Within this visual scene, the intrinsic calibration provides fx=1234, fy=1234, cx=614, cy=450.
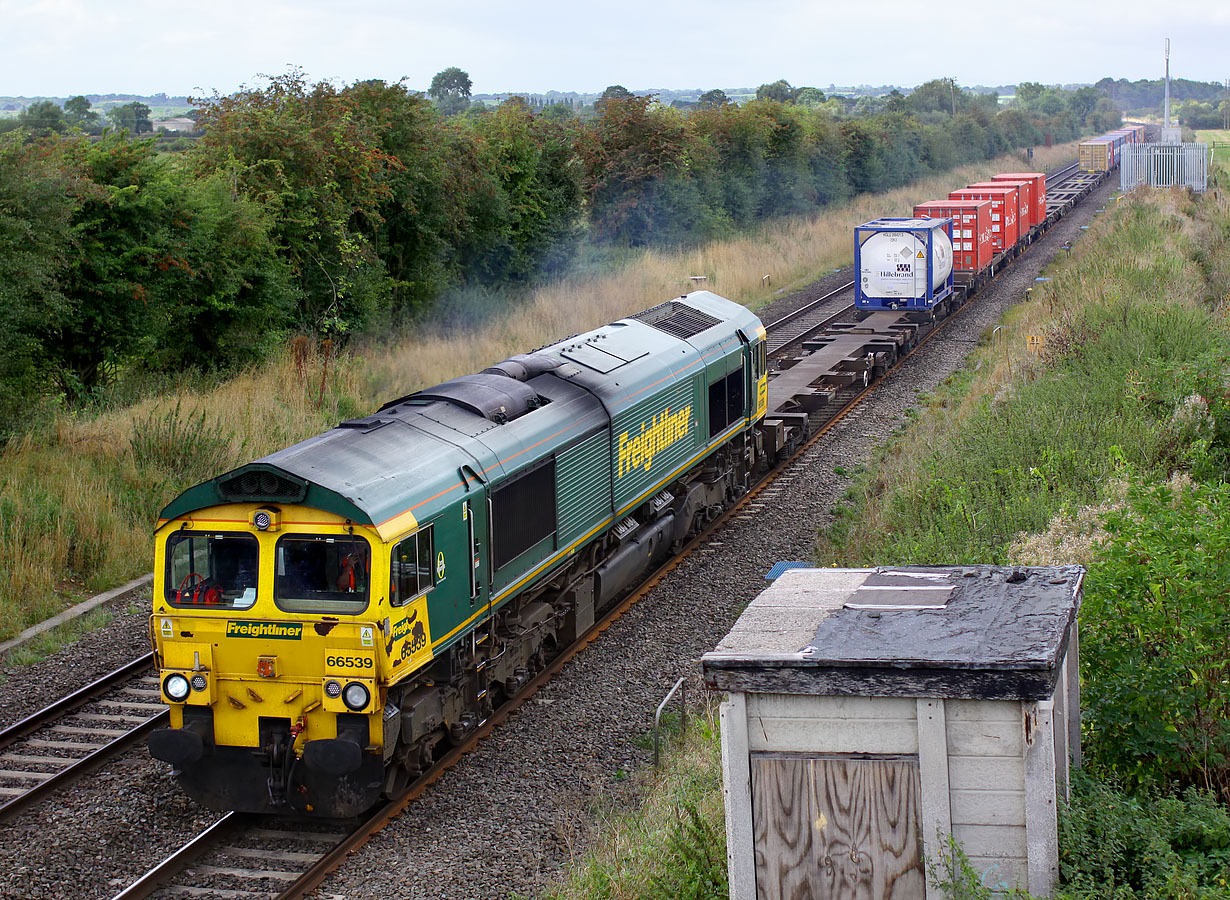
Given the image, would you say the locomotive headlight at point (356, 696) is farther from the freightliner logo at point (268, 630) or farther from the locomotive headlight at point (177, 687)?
the locomotive headlight at point (177, 687)

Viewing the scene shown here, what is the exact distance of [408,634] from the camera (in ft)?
29.8

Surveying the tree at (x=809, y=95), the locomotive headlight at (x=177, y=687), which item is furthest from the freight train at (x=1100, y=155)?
the locomotive headlight at (x=177, y=687)

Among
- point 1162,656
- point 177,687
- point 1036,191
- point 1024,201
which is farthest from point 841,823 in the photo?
point 1036,191

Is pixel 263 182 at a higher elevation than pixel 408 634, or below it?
higher

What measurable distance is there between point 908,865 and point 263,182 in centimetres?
2145

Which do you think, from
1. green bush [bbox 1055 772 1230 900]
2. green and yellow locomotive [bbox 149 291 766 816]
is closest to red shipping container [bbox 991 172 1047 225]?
green and yellow locomotive [bbox 149 291 766 816]

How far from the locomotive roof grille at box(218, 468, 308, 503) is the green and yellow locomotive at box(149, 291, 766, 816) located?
0.05ft

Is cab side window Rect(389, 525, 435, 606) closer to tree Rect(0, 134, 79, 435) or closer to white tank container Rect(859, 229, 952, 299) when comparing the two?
tree Rect(0, 134, 79, 435)

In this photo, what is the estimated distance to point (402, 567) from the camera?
29.7ft

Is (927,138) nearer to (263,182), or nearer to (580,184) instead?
(580,184)

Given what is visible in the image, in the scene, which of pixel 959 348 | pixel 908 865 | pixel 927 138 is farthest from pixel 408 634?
pixel 927 138

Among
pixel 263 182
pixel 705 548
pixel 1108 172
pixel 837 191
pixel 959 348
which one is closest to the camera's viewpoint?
pixel 705 548

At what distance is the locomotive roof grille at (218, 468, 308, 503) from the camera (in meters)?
8.86

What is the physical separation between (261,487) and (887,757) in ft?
17.3
